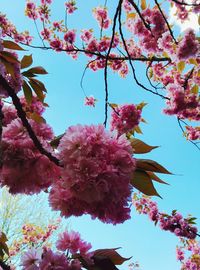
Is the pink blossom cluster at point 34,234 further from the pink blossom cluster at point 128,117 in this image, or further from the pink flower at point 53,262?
the pink flower at point 53,262

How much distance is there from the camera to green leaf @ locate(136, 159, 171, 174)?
3.54 ft

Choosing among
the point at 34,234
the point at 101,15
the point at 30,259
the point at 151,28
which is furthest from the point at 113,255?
the point at 34,234

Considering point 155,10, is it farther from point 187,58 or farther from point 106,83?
point 106,83

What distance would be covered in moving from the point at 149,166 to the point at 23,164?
0.41 metres

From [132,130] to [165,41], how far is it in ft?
5.77

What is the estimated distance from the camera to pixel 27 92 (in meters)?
2.04

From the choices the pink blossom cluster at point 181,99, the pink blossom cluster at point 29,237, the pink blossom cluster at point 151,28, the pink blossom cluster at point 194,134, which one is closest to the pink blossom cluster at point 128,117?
the pink blossom cluster at point 181,99

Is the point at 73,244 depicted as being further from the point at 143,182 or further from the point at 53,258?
the point at 143,182

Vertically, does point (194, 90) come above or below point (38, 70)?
above

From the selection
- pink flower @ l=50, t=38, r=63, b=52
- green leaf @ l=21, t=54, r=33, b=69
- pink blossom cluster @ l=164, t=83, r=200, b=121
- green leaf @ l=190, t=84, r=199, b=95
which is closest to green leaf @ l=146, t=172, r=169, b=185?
green leaf @ l=21, t=54, r=33, b=69

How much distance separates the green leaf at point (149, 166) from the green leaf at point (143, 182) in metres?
0.02

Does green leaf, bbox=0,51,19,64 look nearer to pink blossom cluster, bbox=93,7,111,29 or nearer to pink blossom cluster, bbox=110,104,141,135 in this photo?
pink blossom cluster, bbox=110,104,141,135

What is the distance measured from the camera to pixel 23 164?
1119mm

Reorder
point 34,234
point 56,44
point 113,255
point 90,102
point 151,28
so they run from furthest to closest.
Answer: point 34,234 < point 90,102 < point 56,44 < point 151,28 < point 113,255
